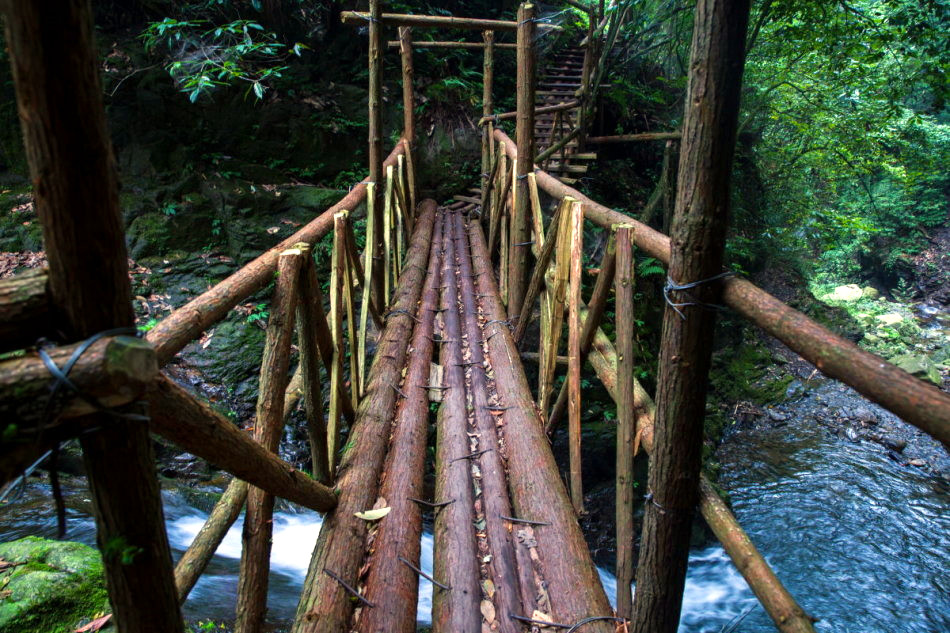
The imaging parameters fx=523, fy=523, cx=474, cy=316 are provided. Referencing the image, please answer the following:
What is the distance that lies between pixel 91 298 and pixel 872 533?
7.27 meters

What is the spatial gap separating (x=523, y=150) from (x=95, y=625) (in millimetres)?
4078

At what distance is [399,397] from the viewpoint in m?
3.58

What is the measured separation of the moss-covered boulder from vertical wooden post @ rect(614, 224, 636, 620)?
2234mm

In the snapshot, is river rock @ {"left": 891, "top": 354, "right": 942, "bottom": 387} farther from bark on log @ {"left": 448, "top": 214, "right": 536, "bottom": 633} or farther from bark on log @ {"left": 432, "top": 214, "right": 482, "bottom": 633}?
bark on log @ {"left": 432, "top": 214, "right": 482, "bottom": 633}

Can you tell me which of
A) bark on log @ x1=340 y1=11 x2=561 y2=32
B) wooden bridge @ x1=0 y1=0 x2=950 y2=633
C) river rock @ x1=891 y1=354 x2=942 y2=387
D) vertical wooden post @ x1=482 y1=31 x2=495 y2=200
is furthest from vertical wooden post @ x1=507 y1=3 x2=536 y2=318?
river rock @ x1=891 y1=354 x2=942 y2=387

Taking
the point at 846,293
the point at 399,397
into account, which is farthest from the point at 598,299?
the point at 846,293

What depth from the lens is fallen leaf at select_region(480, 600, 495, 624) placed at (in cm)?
203

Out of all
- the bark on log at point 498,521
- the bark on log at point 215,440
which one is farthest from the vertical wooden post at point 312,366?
the bark on log at point 498,521

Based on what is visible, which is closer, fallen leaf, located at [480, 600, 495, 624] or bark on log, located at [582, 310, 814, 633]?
bark on log, located at [582, 310, 814, 633]

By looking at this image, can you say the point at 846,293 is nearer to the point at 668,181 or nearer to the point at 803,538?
the point at 668,181

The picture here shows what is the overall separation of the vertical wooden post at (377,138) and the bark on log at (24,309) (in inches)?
137

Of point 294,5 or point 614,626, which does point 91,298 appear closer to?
point 614,626

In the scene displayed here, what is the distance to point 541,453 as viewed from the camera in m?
2.89

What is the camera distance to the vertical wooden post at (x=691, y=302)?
1.46 metres
